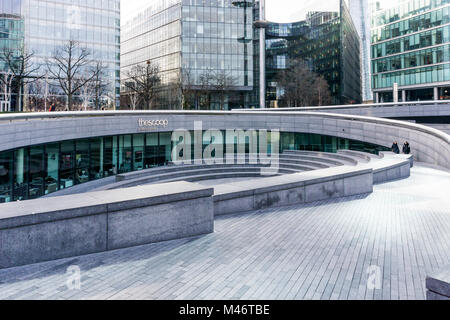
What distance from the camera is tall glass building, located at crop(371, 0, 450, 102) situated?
60.6 meters

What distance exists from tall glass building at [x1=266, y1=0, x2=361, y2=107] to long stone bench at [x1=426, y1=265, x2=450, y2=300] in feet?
321

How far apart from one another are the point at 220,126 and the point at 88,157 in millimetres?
11968

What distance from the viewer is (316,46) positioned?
10788 centimetres

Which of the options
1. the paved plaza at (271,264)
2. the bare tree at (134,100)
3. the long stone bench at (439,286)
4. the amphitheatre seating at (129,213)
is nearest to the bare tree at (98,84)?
the bare tree at (134,100)

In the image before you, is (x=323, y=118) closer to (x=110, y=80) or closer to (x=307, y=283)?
(x=307, y=283)

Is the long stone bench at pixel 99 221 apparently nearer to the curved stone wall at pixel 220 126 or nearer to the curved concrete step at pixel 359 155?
the curved stone wall at pixel 220 126

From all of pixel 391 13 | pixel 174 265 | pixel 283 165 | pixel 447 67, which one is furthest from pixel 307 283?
pixel 391 13

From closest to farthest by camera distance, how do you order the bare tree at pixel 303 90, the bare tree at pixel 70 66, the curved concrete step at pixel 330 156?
the curved concrete step at pixel 330 156 → the bare tree at pixel 70 66 → the bare tree at pixel 303 90

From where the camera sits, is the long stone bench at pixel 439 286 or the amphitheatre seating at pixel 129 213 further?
the amphitheatre seating at pixel 129 213

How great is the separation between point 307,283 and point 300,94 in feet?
223

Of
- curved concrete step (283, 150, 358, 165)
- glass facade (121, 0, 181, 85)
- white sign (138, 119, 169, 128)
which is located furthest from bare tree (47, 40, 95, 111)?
curved concrete step (283, 150, 358, 165)

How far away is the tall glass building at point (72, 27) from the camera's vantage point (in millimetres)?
73625

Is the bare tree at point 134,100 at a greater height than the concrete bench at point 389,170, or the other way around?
the bare tree at point 134,100

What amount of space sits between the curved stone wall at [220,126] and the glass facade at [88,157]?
0.90 metres
